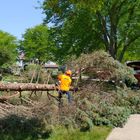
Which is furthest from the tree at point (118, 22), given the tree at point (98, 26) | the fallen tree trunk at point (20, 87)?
the fallen tree trunk at point (20, 87)

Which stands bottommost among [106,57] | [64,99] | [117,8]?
[64,99]

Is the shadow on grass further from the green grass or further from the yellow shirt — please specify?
the yellow shirt

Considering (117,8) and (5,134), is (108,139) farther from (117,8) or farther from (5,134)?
(117,8)

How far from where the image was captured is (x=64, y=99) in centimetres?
1548

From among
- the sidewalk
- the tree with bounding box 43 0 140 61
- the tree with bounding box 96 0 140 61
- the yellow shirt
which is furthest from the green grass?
→ the tree with bounding box 96 0 140 61

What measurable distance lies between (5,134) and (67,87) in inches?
163

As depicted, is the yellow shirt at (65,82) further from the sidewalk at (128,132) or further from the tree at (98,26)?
the tree at (98,26)

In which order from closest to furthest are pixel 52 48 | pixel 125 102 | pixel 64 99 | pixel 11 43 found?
pixel 64 99, pixel 125 102, pixel 52 48, pixel 11 43

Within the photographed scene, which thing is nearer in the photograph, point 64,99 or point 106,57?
point 64,99

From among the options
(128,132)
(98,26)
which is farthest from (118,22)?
(128,132)

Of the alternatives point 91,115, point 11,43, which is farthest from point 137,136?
point 11,43

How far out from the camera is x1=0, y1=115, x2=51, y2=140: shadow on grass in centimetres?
1252

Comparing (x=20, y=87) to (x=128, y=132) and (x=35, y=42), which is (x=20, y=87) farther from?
(x=35, y=42)

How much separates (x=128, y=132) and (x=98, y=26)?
26.9 meters
